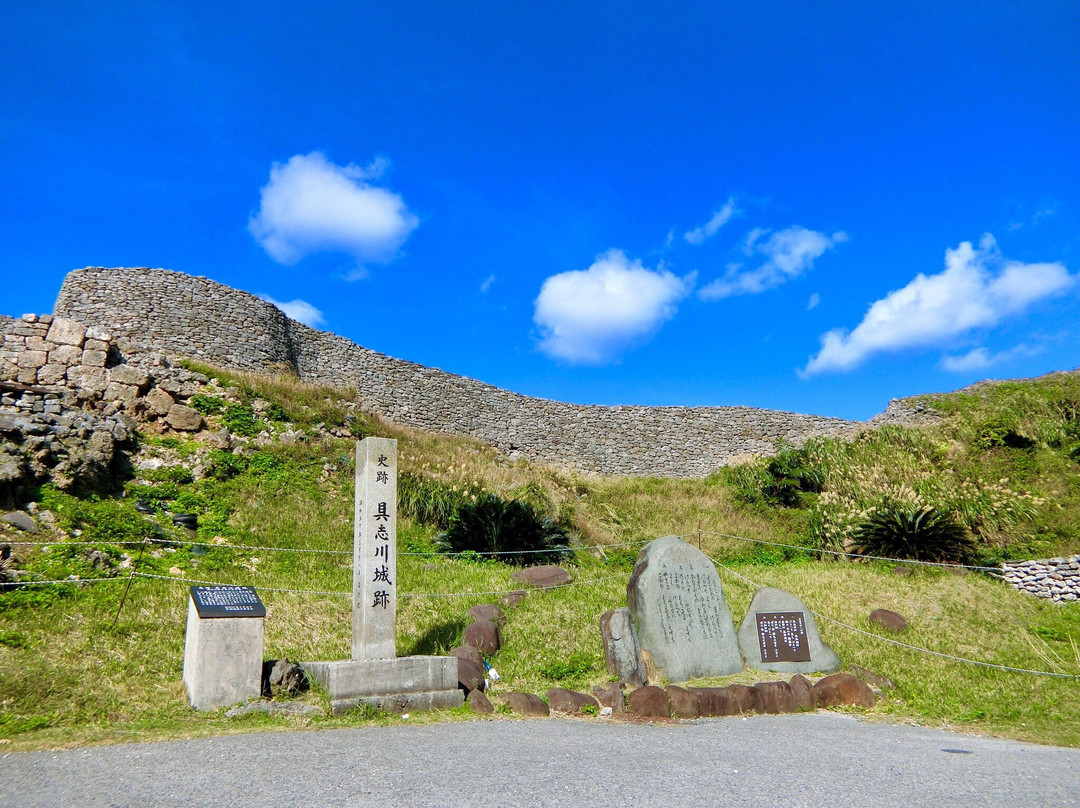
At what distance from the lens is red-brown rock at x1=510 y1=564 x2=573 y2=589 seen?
987 cm

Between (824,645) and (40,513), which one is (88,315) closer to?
(40,513)

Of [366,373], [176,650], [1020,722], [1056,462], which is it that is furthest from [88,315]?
[1056,462]

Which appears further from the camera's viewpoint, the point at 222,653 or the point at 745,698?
the point at 745,698

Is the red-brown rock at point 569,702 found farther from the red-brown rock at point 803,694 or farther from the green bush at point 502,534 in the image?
the green bush at point 502,534

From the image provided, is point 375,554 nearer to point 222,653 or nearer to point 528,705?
point 222,653

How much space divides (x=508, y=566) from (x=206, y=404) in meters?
7.13

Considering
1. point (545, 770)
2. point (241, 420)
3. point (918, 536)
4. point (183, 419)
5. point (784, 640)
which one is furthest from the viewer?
point (241, 420)

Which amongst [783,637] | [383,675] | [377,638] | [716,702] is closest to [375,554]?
[377,638]

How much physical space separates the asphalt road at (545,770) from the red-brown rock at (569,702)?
1.95 ft

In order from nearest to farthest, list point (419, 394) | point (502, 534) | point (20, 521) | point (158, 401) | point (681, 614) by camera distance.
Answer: point (681, 614)
point (20, 521)
point (502, 534)
point (158, 401)
point (419, 394)

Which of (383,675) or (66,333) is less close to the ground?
(66,333)

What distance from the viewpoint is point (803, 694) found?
21.5ft

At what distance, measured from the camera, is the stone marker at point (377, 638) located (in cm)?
592

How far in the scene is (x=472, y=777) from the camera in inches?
158
